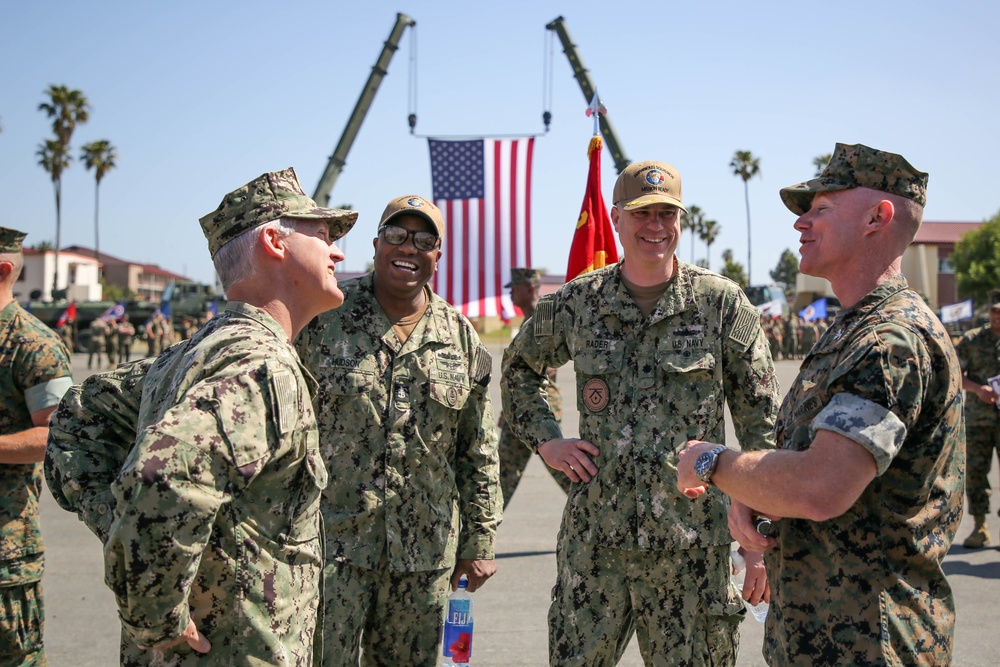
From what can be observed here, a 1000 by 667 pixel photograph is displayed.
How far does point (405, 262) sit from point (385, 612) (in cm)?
150

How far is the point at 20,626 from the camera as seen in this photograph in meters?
3.70

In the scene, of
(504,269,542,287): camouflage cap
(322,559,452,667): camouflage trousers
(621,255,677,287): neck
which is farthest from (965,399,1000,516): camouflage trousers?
(322,559,452,667): camouflage trousers

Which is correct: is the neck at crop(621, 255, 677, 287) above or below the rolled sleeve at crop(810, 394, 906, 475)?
above

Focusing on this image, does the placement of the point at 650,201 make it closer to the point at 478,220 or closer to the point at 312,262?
the point at 312,262

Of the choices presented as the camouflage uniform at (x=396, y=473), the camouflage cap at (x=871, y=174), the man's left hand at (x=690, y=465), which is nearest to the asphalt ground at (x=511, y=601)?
the camouflage uniform at (x=396, y=473)

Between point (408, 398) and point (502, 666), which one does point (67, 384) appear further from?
point (502, 666)

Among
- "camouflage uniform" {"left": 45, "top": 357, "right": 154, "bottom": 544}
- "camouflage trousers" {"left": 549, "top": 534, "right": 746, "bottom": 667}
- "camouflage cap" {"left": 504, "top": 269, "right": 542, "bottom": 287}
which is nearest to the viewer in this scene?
"camouflage uniform" {"left": 45, "top": 357, "right": 154, "bottom": 544}

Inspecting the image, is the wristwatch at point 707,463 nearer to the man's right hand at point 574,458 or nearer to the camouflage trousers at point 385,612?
the man's right hand at point 574,458

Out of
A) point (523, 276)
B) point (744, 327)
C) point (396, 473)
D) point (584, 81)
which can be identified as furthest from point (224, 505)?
point (584, 81)

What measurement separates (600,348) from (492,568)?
1110 mm

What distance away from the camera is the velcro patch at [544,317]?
13.1 feet

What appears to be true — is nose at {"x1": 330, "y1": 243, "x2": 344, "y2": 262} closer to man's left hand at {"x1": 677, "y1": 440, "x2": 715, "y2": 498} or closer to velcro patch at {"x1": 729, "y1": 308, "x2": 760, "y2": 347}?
man's left hand at {"x1": 677, "y1": 440, "x2": 715, "y2": 498}

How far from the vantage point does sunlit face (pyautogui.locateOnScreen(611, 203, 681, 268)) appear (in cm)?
368

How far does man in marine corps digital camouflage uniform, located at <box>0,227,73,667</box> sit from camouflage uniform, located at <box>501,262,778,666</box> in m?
2.22
